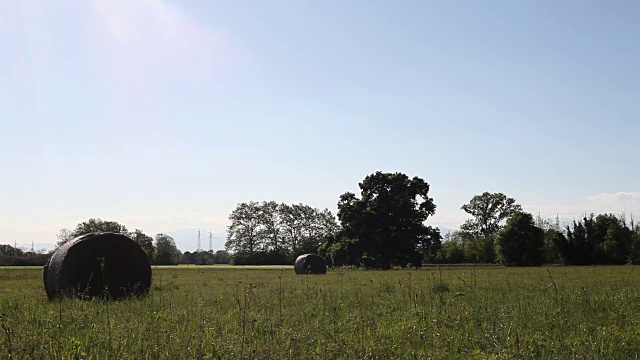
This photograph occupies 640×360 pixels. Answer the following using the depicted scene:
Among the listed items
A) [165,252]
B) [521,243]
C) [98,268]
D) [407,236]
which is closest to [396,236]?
[407,236]

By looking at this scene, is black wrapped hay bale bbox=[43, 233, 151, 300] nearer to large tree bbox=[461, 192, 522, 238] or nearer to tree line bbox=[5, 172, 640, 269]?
tree line bbox=[5, 172, 640, 269]

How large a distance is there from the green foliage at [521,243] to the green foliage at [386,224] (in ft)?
73.5

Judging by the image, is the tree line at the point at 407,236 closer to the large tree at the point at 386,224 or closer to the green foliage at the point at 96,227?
the large tree at the point at 386,224

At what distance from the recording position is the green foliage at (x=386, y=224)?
5619 centimetres

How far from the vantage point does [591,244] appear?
3063 inches

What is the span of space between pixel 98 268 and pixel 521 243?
6788 cm

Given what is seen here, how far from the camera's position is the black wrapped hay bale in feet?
53.8

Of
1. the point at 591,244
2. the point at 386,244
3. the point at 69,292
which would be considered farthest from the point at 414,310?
the point at 591,244

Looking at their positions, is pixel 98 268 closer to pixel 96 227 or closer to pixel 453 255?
pixel 453 255

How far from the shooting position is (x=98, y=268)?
682 inches

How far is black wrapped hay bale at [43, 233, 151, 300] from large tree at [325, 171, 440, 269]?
129 ft

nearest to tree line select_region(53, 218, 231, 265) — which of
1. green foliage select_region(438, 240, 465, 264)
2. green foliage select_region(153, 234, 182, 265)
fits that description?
green foliage select_region(153, 234, 182, 265)

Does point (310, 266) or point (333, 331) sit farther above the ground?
point (333, 331)

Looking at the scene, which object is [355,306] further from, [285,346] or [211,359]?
[211,359]
